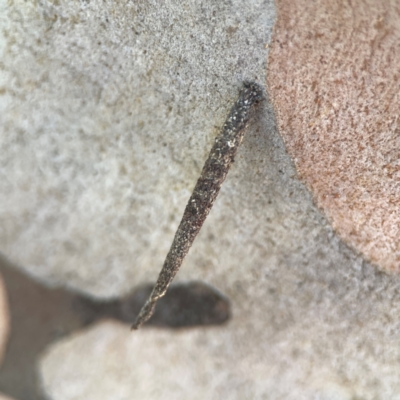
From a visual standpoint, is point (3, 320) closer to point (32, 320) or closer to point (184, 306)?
point (32, 320)

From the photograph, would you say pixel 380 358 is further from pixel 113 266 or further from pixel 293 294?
pixel 113 266

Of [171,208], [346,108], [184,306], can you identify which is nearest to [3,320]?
[184,306]

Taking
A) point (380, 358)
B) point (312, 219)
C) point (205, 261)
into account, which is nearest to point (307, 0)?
point (312, 219)

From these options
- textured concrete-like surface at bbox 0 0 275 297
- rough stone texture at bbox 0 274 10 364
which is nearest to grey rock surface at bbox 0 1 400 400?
textured concrete-like surface at bbox 0 0 275 297

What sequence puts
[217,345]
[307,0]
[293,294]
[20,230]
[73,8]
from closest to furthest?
1. [307,0]
2. [73,8]
3. [293,294]
4. [217,345]
5. [20,230]

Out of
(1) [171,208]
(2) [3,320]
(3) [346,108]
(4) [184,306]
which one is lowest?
(2) [3,320]
